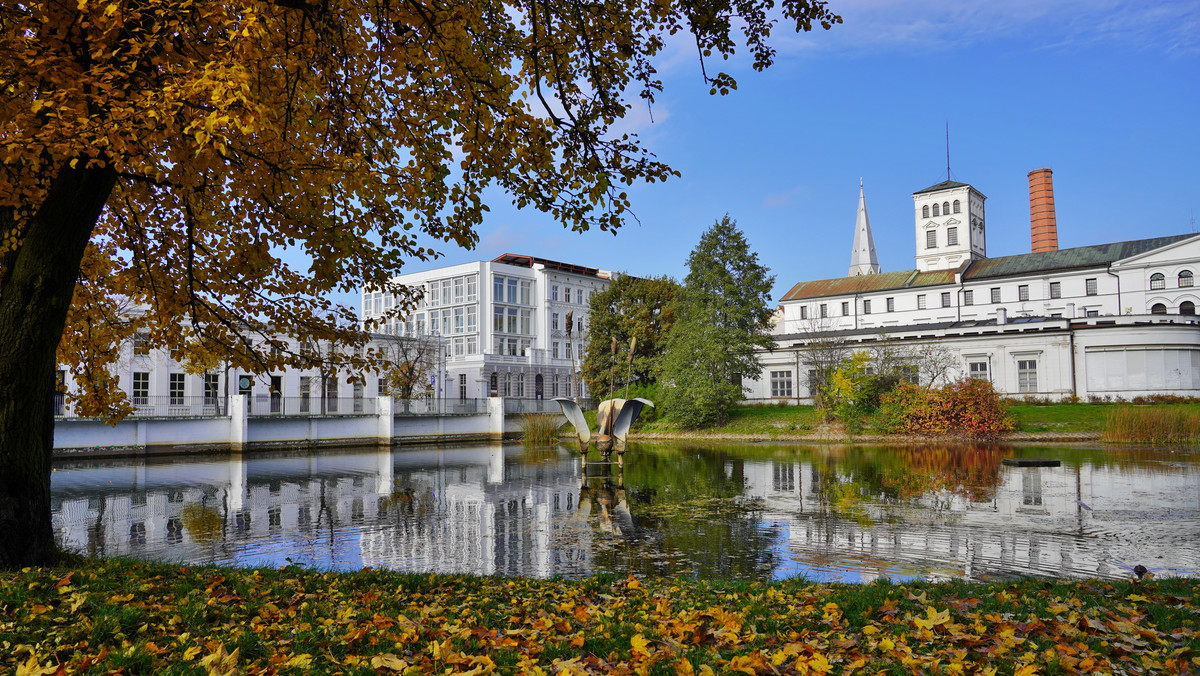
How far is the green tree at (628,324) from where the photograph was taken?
50.7 metres

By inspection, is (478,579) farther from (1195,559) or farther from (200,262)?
(1195,559)

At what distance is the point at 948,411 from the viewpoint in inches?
1524

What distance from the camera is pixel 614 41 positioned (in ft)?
25.6

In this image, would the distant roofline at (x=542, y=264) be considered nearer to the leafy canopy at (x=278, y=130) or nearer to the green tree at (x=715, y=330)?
the green tree at (x=715, y=330)

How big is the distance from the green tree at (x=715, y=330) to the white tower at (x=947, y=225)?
38.8 metres

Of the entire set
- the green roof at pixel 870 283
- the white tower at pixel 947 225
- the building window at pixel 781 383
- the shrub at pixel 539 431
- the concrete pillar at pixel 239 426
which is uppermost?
the white tower at pixel 947 225

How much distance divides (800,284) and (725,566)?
72737mm

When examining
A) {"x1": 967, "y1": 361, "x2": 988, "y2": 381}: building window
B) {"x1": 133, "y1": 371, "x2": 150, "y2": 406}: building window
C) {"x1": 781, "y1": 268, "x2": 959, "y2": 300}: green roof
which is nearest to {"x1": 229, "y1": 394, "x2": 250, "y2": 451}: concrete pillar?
{"x1": 133, "y1": 371, "x2": 150, "y2": 406}: building window

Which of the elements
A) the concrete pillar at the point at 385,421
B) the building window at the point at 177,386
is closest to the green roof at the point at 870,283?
the concrete pillar at the point at 385,421

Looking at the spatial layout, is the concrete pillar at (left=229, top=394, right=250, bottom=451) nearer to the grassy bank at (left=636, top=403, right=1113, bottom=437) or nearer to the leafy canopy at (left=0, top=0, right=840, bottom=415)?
the grassy bank at (left=636, top=403, right=1113, bottom=437)

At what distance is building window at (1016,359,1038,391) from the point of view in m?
46.1

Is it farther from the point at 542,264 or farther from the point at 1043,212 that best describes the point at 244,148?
the point at 1043,212

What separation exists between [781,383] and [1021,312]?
24308 mm

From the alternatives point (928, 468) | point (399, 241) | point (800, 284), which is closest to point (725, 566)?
point (399, 241)
